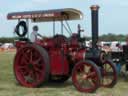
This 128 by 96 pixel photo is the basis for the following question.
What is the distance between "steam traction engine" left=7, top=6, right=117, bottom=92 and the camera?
1064cm

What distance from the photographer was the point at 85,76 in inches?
415

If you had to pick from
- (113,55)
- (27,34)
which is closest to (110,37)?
(113,55)

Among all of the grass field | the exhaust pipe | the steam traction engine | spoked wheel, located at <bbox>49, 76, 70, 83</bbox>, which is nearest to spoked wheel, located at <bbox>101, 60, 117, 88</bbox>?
the steam traction engine

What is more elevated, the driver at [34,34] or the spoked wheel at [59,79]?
the driver at [34,34]

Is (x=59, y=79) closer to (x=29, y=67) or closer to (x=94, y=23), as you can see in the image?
(x=29, y=67)

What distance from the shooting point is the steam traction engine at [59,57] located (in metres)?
10.6

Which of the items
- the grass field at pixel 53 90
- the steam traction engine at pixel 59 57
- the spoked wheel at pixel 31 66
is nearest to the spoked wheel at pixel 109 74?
the steam traction engine at pixel 59 57

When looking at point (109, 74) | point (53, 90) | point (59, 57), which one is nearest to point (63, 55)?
point (59, 57)

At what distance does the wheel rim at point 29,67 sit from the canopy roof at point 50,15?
90 cm

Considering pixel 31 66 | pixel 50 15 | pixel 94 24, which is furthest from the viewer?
pixel 31 66

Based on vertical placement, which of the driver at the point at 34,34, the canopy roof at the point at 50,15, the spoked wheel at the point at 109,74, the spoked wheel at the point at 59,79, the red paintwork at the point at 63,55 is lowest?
the spoked wheel at the point at 59,79

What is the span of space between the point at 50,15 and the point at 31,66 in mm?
1483

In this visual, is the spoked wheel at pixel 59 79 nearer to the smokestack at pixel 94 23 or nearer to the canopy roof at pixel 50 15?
the canopy roof at pixel 50 15

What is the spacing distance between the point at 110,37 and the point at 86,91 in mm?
17457
